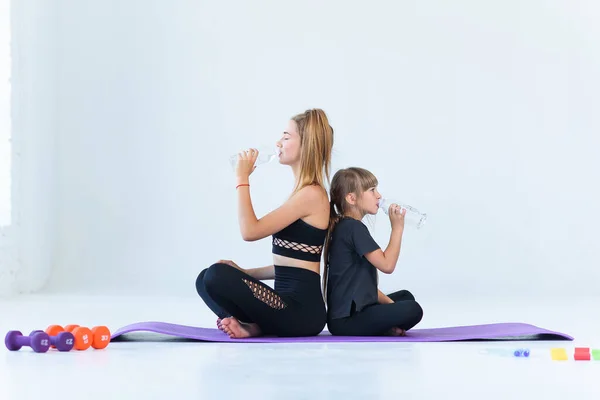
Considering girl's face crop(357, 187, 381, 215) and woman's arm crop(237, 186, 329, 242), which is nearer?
woman's arm crop(237, 186, 329, 242)

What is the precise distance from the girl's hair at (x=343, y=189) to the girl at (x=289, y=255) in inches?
2.6

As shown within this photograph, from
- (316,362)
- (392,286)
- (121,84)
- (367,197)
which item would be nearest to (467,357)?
(316,362)

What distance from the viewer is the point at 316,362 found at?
2.70 meters

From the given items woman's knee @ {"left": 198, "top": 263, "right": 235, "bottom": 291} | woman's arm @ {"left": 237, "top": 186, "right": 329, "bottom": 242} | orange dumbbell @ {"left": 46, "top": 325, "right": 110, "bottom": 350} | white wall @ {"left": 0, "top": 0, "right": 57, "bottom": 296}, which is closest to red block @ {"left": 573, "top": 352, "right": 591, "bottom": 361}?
woman's arm @ {"left": 237, "top": 186, "right": 329, "bottom": 242}

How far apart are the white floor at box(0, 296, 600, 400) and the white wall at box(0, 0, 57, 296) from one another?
6.34ft

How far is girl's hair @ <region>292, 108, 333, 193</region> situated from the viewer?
336cm

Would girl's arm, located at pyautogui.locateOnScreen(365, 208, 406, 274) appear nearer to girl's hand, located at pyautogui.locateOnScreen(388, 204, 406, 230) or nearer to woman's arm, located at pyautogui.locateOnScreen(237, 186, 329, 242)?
girl's hand, located at pyautogui.locateOnScreen(388, 204, 406, 230)

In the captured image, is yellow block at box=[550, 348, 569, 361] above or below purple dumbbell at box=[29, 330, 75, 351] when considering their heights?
below

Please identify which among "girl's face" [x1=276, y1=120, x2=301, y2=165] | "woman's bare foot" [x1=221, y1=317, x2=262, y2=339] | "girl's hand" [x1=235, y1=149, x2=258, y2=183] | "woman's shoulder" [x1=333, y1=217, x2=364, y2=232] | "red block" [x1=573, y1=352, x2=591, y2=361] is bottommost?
"red block" [x1=573, y1=352, x2=591, y2=361]

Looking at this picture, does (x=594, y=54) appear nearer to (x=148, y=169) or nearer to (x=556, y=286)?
(x=556, y=286)

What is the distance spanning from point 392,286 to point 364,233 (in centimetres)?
246

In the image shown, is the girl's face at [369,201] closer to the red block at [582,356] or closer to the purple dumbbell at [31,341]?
the red block at [582,356]

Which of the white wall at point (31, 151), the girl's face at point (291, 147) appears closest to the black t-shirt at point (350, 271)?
the girl's face at point (291, 147)

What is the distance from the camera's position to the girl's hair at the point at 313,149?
336cm
